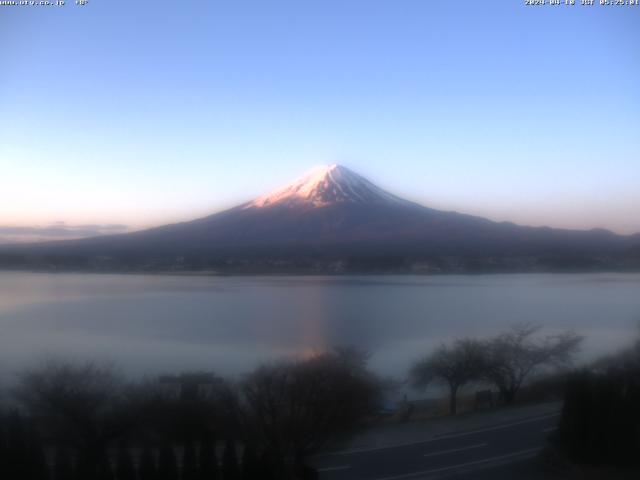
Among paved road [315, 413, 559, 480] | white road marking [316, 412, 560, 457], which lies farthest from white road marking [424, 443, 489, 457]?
white road marking [316, 412, 560, 457]

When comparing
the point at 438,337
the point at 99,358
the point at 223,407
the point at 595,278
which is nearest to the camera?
the point at 223,407

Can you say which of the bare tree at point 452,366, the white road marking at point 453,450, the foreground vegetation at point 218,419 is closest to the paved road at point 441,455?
the white road marking at point 453,450

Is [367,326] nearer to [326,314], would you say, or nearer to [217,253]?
[326,314]

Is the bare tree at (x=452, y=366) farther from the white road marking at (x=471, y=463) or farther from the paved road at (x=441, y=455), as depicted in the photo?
the white road marking at (x=471, y=463)

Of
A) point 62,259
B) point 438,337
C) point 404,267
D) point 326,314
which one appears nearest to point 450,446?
point 438,337

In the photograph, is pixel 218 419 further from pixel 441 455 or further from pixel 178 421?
pixel 441 455

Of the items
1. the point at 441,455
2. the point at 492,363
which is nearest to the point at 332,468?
the point at 441,455
